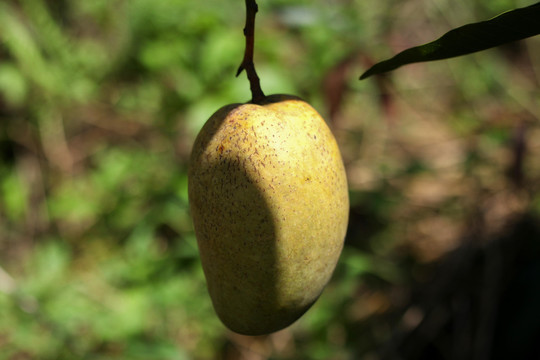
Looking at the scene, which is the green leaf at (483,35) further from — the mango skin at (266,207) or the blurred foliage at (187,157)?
the blurred foliage at (187,157)

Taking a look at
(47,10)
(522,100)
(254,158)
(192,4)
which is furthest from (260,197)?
(47,10)

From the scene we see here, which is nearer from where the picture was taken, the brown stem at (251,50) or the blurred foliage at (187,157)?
the brown stem at (251,50)

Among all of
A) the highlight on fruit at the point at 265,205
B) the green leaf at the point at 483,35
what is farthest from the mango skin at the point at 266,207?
the green leaf at the point at 483,35

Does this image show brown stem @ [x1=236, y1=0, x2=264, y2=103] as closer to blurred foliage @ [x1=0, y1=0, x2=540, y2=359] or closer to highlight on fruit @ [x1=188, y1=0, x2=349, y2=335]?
highlight on fruit @ [x1=188, y1=0, x2=349, y2=335]

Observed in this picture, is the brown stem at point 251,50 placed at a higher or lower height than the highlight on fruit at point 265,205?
higher

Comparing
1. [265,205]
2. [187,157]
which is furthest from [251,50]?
[187,157]
